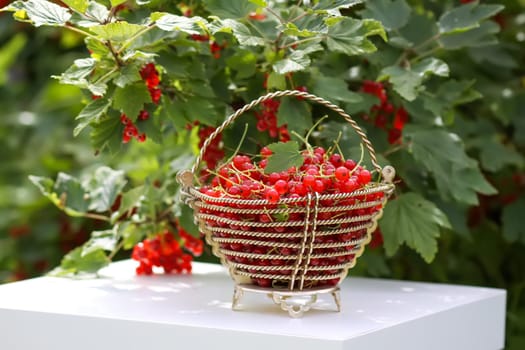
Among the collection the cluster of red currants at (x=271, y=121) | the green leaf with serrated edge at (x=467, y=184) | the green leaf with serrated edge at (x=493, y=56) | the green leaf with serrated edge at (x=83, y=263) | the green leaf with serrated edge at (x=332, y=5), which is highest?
the green leaf with serrated edge at (x=332, y=5)

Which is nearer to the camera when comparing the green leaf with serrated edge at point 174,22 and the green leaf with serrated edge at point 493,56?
the green leaf with serrated edge at point 174,22

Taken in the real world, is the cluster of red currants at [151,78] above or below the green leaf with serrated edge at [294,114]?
above

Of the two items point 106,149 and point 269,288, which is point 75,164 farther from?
point 269,288

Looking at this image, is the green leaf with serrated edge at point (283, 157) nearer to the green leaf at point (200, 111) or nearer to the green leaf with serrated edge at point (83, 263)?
the green leaf at point (200, 111)

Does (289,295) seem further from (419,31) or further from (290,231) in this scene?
(419,31)

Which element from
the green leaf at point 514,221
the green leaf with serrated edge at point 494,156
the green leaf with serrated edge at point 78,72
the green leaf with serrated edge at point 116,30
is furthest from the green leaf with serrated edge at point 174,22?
the green leaf at point 514,221

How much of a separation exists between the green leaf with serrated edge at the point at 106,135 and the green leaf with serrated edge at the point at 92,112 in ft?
0.19

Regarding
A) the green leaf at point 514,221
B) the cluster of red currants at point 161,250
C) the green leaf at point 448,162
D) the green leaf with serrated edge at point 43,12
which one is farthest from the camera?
the green leaf at point 514,221

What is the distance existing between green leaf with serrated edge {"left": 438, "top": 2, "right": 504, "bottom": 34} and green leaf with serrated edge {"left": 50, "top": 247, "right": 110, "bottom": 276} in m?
0.81

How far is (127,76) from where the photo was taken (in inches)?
59.1

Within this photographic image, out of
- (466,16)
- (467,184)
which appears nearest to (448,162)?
(467,184)

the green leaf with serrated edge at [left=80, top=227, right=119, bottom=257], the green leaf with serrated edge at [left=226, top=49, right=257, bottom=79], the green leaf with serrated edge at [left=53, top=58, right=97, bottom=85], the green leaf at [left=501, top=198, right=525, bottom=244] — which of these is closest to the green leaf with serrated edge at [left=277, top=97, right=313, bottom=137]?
the green leaf with serrated edge at [left=226, top=49, right=257, bottom=79]

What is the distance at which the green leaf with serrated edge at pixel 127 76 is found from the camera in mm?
1483

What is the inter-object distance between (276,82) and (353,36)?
15 cm
